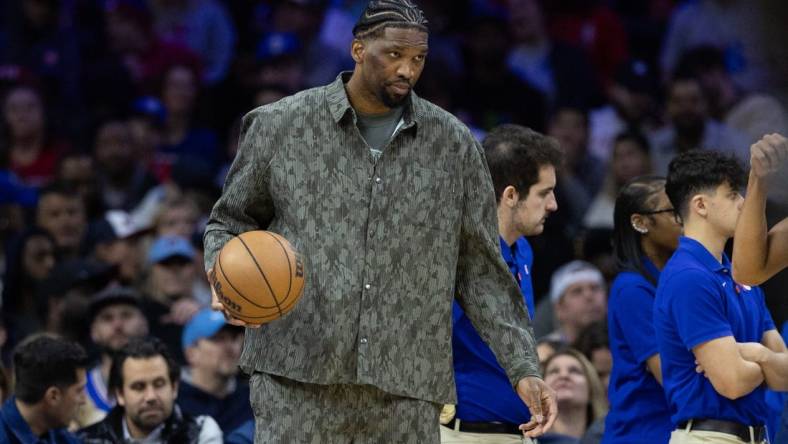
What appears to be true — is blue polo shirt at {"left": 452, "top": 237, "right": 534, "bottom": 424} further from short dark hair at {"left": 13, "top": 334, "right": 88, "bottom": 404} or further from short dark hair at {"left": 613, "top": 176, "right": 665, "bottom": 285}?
short dark hair at {"left": 13, "top": 334, "right": 88, "bottom": 404}

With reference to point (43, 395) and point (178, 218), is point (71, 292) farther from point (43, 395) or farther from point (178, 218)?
point (43, 395)

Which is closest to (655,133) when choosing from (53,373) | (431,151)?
(53,373)

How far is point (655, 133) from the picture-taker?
38.6 feet

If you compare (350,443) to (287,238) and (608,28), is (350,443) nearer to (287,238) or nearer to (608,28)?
(287,238)

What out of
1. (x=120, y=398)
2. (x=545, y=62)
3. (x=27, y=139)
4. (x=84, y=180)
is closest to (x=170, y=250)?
(x=84, y=180)

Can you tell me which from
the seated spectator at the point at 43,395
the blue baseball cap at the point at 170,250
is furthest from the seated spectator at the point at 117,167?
the seated spectator at the point at 43,395

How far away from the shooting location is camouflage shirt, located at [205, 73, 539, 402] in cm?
477

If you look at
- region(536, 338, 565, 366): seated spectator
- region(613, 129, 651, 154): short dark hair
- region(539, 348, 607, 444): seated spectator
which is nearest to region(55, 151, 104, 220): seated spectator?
region(613, 129, 651, 154): short dark hair

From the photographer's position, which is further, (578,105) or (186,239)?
(578,105)

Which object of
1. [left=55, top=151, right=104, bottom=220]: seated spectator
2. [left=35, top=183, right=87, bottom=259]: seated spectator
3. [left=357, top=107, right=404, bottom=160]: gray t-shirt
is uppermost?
[left=55, top=151, right=104, bottom=220]: seated spectator

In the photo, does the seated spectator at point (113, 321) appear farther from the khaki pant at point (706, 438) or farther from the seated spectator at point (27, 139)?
the khaki pant at point (706, 438)

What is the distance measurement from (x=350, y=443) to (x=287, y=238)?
26.3 inches

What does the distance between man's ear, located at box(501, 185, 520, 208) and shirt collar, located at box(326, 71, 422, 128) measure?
984 millimetres

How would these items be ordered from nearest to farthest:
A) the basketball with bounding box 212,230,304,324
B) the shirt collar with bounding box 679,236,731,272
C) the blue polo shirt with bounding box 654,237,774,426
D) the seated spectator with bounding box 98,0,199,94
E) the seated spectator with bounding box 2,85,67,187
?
the basketball with bounding box 212,230,304,324
the blue polo shirt with bounding box 654,237,774,426
the shirt collar with bounding box 679,236,731,272
the seated spectator with bounding box 2,85,67,187
the seated spectator with bounding box 98,0,199,94
